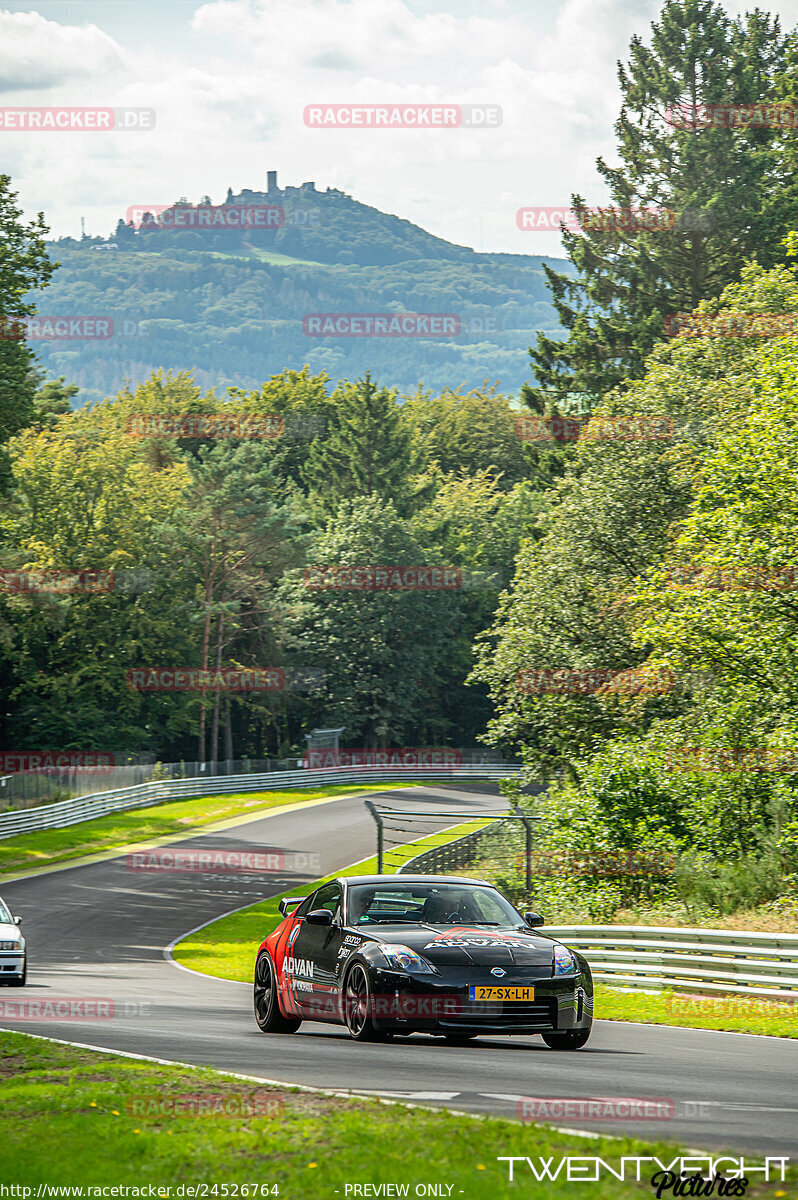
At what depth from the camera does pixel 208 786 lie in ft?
211

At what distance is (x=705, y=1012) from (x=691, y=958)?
189cm

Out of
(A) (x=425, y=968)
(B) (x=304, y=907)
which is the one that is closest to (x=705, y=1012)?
(B) (x=304, y=907)

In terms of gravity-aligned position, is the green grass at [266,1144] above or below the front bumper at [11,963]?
above

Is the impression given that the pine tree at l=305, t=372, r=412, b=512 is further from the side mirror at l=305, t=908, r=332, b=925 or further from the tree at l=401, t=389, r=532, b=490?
the side mirror at l=305, t=908, r=332, b=925

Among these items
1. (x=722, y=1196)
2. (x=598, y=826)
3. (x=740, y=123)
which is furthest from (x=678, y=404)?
(x=722, y=1196)

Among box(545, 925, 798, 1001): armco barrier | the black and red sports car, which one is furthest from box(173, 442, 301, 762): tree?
the black and red sports car

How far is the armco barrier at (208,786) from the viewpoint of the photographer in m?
50.7

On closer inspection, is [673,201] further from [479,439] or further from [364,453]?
[479,439]

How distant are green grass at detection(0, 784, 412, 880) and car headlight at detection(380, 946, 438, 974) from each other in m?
33.4

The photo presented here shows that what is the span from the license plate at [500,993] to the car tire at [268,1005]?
255 cm

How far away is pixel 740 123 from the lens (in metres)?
51.8

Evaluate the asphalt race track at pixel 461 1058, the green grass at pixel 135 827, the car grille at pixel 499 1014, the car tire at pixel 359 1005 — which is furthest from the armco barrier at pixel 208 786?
the car grille at pixel 499 1014

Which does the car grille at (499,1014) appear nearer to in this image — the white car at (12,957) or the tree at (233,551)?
the white car at (12,957)

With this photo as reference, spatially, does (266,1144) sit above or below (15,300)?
below
